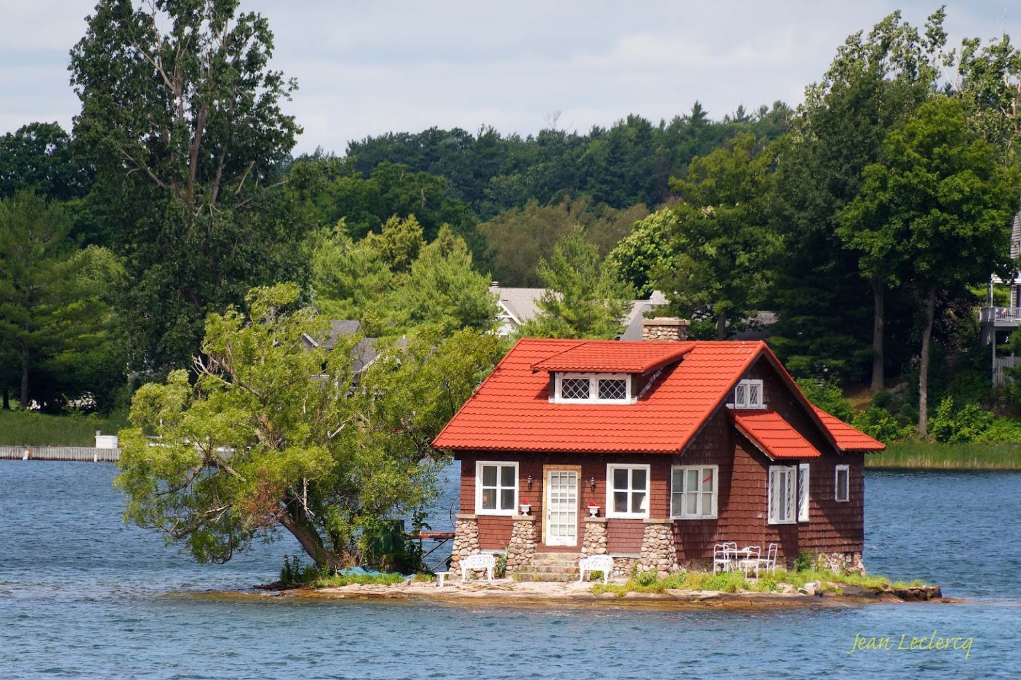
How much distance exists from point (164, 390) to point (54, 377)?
6341 centimetres

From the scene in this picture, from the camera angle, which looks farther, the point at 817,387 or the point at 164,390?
the point at 817,387

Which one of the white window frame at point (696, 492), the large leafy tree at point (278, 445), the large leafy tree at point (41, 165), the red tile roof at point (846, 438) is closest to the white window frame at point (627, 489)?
the white window frame at point (696, 492)

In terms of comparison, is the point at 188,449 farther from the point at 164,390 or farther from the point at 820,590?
the point at 820,590

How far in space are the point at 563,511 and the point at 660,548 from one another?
96.3 inches

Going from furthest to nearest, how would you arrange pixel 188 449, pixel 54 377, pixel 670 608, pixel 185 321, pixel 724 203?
pixel 724 203
pixel 54 377
pixel 185 321
pixel 188 449
pixel 670 608

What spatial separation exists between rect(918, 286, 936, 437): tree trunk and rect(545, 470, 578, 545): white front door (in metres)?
55.3

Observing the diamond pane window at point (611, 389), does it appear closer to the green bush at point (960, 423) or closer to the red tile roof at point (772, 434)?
the red tile roof at point (772, 434)

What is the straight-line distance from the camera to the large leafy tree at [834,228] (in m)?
99.3

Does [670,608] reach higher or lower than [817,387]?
Answer: lower

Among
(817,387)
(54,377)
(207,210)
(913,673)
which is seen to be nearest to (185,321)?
(207,210)

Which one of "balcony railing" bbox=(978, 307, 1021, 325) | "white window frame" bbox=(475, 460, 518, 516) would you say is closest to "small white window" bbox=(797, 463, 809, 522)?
"white window frame" bbox=(475, 460, 518, 516)

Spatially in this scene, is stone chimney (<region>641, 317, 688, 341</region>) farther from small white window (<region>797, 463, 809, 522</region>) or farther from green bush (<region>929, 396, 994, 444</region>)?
green bush (<region>929, 396, 994, 444</region>)

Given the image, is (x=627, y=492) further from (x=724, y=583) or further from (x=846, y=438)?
(x=846, y=438)

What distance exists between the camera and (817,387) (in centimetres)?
9769
